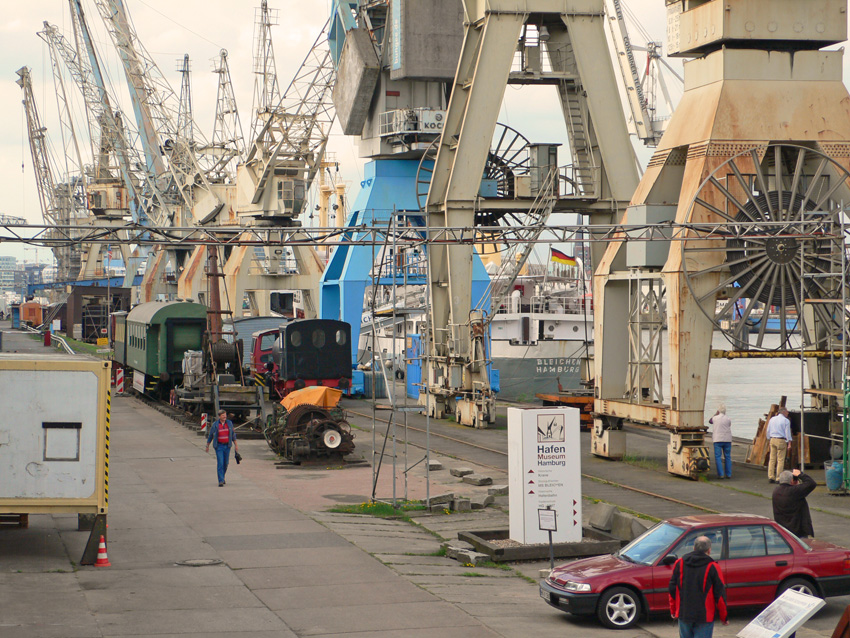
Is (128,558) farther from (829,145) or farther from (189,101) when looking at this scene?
(189,101)

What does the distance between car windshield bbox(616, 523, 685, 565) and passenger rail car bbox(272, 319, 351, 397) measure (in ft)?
73.5

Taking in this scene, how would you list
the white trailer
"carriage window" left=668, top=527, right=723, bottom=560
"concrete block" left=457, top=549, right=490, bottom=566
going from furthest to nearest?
"concrete block" left=457, top=549, right=490, bottom=566, the white trailer, "carriage window" left=668, top=527, right=723, bottom=560

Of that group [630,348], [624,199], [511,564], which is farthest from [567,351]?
[511,564]

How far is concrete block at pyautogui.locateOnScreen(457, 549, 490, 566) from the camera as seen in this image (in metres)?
17.0

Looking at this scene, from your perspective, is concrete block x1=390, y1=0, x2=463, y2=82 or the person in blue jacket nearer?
the person in blue jacket

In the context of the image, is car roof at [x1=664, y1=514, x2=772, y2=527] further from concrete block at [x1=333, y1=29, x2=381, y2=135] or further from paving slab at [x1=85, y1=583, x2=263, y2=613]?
concrete block at [x1=333, y1=29, x2=381, y2=135]

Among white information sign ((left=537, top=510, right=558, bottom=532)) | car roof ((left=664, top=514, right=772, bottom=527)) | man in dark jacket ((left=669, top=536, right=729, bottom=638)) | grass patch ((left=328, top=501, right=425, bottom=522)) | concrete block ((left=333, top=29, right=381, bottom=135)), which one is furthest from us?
concrete block ((left=333, top=29, right=381, bottom=135))

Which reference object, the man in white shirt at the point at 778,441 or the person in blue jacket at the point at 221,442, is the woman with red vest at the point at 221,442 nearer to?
the person in blue jacket at the point at 221,442

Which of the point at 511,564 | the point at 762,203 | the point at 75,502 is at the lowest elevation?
the point at 511,564

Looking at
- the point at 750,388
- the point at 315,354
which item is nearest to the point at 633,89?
the point at 750,388

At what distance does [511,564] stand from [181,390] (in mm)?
24167

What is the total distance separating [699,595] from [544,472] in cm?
623

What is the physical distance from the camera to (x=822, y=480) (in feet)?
83.3

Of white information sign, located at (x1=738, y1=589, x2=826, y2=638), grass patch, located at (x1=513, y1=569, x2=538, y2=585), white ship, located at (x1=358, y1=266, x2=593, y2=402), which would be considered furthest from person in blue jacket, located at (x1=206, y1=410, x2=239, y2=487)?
white ship, located at (x1=358, y1=266, x2=593, y2=402)
